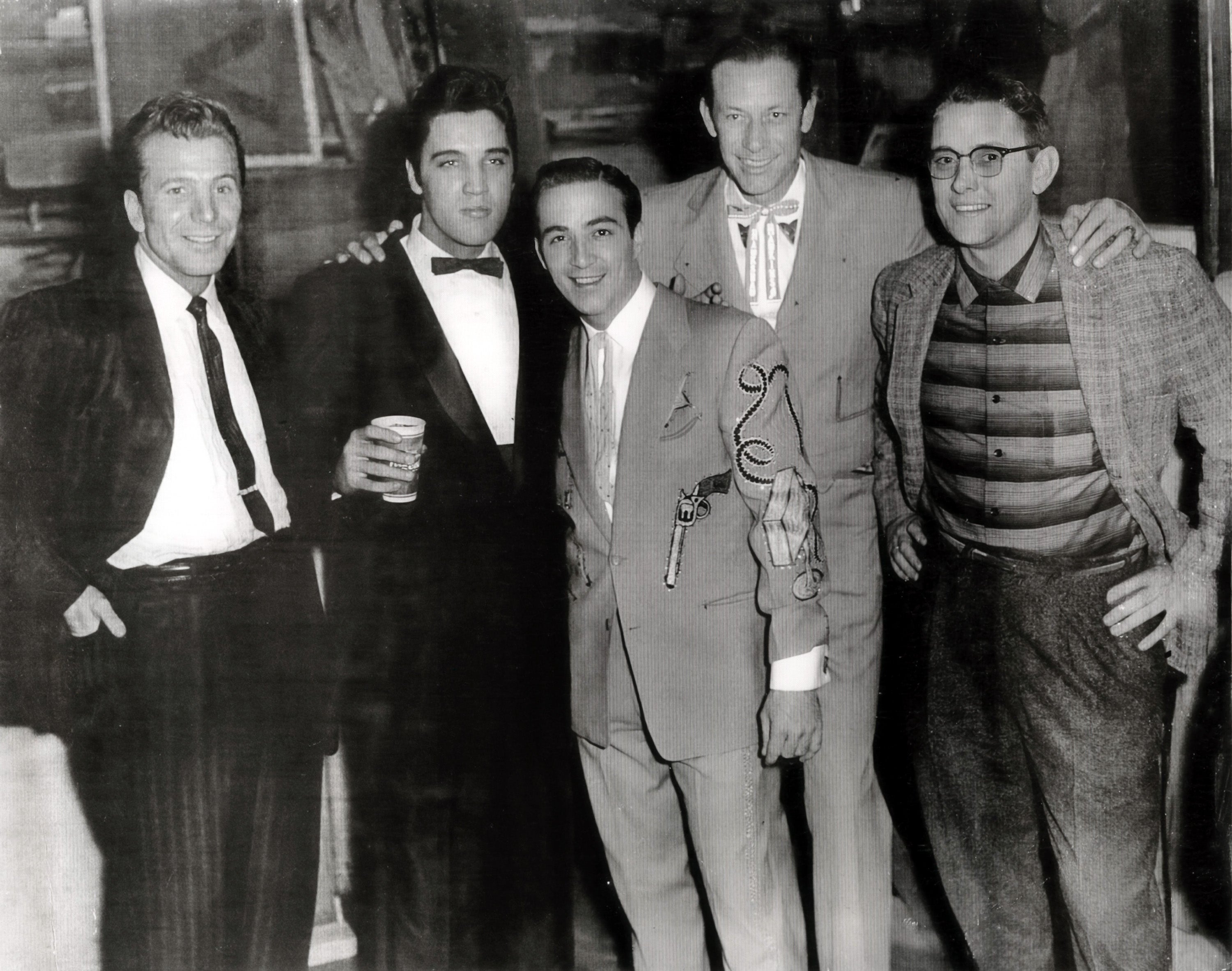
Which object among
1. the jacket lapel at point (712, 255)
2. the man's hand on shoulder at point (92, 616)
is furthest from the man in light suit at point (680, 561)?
the man's hand on shoulder at point (92, 616)

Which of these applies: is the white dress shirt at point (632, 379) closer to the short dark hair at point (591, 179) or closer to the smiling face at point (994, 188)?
the short dark hair at point (591, 179)

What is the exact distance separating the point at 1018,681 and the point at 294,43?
201cm

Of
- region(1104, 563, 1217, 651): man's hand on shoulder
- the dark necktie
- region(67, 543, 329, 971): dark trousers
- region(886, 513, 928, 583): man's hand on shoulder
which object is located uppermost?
the dark necktie

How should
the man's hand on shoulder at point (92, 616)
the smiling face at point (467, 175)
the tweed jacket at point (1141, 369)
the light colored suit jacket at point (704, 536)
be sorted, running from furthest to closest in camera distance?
the man's hand on shoulder at point (92, 616) < the smiling face at point (467, 175) < the tweed jacket at point (1141, 369) < the light colored suit jacket at point (704, 536)

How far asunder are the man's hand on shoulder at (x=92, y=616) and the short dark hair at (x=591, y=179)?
1245 millimetres

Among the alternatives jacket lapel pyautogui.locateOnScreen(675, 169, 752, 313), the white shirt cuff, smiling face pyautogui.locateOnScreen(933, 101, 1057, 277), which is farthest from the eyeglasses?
the white shirt cuff

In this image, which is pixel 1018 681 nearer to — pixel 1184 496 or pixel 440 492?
pixel 1184 496

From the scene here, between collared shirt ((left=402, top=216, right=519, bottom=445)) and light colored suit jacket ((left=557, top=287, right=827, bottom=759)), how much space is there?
0.73ft

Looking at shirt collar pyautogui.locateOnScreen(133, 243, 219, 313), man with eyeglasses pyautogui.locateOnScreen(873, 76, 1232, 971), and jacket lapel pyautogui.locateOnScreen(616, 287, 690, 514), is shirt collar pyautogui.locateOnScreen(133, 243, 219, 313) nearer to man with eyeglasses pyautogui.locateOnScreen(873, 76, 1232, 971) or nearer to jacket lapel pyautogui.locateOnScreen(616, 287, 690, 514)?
jacket lapel pyautogui.locateOnScreen(616, 287, 690, 514)

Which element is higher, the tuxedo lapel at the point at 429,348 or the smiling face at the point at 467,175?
the smiling face at the point at 467,175

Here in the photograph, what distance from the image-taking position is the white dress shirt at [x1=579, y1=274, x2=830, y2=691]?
2.07 m

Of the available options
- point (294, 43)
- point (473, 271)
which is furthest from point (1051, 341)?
point (294, 43)

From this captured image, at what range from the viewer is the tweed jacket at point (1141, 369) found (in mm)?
2156

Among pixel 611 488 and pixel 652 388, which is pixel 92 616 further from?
pixel 652 388
